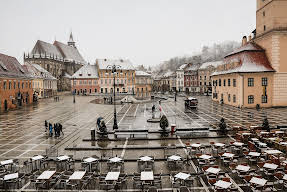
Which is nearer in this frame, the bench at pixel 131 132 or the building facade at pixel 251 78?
the bench at pixel 131 132

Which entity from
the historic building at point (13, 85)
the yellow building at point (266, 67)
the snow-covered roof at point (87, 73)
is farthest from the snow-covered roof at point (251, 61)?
the snow-covered roof at point (87, 73)

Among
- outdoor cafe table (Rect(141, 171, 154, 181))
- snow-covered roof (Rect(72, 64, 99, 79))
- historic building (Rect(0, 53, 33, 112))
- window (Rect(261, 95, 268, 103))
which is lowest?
outdoor cafe table (Rect(141, 171, 154, 181))

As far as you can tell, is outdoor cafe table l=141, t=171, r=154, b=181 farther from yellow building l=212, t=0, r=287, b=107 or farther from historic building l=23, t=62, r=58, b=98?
historic building l=23, t=62, r=58, b=98

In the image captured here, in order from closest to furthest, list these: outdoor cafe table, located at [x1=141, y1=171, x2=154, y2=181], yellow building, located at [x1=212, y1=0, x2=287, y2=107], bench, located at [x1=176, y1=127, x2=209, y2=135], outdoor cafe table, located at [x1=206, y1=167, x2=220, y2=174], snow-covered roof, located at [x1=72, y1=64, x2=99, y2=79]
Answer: outdoor cafe table, located at [x1=141, y1=171, x2=154, y2=181] → outdoor cafe table, located at [x1=206, y1=167, x2=220, y2=174] → bench, located at [x1=176, y1=127, x2=209, y2=135] → yellow building, located at [x1=212, y1=0, x2=287, y2=107] → snow-covered roof, located at [x1=72, y1=64, x2=99, y2=79]

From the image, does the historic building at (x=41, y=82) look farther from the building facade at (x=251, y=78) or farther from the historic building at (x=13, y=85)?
the building facade at (x=251, y=78)

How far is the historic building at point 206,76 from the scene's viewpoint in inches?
3649

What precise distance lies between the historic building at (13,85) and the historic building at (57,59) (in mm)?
52199

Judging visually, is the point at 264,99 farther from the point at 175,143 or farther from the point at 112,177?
the point at 112,177

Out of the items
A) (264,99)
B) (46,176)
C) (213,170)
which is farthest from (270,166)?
(264,99)

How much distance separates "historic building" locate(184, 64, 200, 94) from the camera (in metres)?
99.8

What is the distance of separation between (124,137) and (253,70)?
3221 centimetres

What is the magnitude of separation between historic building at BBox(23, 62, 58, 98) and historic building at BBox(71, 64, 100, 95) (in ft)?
30.7

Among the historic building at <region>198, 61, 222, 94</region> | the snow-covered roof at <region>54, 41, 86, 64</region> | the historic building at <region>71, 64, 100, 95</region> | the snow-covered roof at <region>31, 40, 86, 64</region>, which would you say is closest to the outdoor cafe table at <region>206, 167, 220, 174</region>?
the historic building at <region>71, 64, 100, 95</region>

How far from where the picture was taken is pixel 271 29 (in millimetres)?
40719
